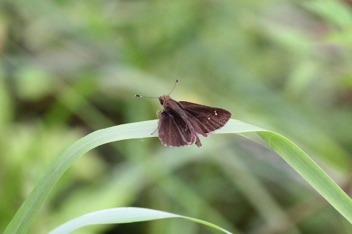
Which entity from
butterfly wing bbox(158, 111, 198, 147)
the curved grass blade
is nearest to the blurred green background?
butterfly wing bbox(158, 111, 198, 147)

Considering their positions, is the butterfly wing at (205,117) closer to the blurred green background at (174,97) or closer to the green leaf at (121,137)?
the green leaf at (121,137)

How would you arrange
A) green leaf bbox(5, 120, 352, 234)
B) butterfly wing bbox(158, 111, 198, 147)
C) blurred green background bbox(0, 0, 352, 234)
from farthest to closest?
blurred green background bbox(0, 0, 352, 234)
butterfly wing bbox(158, 111, 198, 147)
green leaf bbox(5, 120, 352, 234)

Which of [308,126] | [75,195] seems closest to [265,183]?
[308,126]

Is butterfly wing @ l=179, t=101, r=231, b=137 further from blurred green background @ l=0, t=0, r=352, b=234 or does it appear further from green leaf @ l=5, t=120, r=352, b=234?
blurred green background @ l=0, t=0, r=352, b=234

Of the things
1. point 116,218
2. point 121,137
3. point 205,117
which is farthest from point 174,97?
point 116,218

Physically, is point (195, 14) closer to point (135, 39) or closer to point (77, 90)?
point (135, 39)
